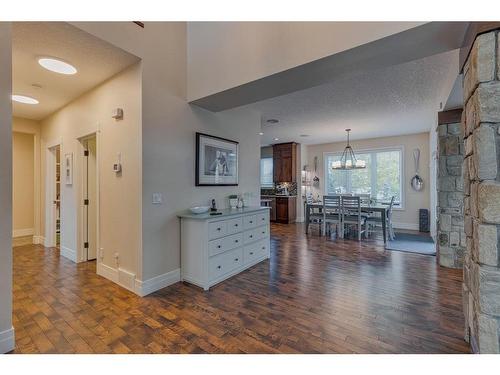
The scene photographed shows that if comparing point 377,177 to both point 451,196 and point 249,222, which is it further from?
point 249,222

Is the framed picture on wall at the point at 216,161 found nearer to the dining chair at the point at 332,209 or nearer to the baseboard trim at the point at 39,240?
the dining chair at the point at 332,209

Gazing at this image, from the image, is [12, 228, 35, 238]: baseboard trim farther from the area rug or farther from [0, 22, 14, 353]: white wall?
the area rug

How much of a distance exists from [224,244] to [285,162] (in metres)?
5.35

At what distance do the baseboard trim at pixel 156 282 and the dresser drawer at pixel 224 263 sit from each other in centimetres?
50

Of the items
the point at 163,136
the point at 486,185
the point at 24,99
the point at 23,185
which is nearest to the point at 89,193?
the point at 24,99

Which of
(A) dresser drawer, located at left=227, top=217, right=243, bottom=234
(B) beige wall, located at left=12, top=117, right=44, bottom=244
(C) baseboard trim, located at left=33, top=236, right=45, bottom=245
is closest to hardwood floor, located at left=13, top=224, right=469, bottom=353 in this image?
(A) dresser drawer, located at left=227, top=217, right=243, bottom=234

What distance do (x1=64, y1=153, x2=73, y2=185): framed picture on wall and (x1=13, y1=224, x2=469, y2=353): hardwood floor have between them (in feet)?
4.44

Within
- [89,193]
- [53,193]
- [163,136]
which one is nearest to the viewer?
[163,136]

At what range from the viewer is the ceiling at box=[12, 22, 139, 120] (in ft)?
7.27

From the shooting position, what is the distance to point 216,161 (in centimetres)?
362

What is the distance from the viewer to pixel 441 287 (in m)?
2.85

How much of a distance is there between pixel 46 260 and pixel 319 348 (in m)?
4.40
